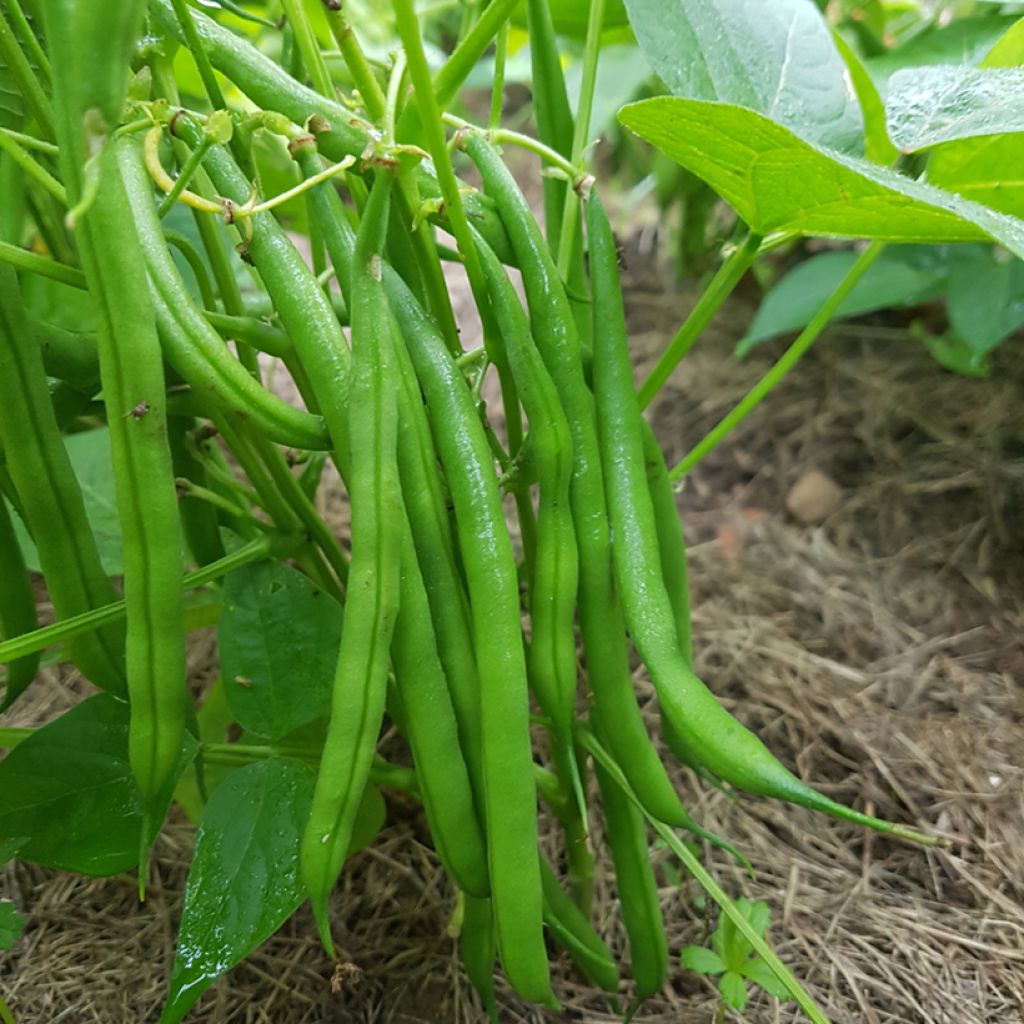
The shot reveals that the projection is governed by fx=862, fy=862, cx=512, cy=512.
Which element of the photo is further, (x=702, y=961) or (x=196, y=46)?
(x=702, y=961)

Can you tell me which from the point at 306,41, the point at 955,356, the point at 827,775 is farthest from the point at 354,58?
the point at 955,356

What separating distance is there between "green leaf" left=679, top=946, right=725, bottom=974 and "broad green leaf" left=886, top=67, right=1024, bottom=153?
732mm

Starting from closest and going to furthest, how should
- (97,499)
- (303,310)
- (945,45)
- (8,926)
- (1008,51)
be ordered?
(303,310), (8,926), (1008,51), (97,499), (945,45)

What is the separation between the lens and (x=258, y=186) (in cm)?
A: 61

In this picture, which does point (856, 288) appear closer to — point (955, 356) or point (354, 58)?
point (955, 356)

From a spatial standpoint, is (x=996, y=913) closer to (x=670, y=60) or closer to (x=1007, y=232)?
(x=1007, y=232)

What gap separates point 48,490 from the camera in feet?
2.22

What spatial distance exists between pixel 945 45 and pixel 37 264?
1.29 m

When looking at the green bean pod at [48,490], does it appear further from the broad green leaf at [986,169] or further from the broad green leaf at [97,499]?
the broad green leaf at [986,169]

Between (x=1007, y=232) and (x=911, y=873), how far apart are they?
31.0 inches

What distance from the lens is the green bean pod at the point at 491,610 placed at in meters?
0.62

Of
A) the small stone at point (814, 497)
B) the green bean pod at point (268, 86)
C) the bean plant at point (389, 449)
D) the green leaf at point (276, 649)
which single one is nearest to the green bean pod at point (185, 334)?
the bean plant at point (389, 449)

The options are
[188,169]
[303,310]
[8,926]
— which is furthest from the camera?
[8,926]

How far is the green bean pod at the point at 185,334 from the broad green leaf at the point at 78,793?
0.31 meters
